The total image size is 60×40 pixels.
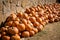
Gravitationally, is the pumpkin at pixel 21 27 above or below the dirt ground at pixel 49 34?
above

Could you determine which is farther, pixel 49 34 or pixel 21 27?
pixel 49 34

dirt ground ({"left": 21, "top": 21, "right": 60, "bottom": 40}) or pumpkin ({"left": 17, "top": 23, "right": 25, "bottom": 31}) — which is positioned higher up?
pumpkin ({"left": 17, "top": 23, "right": 25, "bottom": 31})

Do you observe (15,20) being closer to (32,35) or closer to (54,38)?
(32,35)

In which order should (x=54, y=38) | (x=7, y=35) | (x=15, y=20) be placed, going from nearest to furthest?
1. (x=7, y=35)
2. (x=54, y=38)
3. (x=15, y=20)

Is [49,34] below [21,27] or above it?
below

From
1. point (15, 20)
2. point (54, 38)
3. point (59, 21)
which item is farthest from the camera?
point (59, 21)

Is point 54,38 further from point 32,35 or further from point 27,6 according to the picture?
point 27,6

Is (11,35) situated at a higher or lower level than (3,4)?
lower

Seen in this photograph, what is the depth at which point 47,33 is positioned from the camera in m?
2.50

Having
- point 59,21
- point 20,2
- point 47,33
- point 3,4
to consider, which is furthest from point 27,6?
point 47,33

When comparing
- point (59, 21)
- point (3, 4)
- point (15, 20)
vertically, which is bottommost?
point (59, 21)

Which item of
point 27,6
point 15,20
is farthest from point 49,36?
point 27,6

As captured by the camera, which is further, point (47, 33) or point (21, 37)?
point (47, 33)

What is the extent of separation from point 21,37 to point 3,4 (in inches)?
29.0
